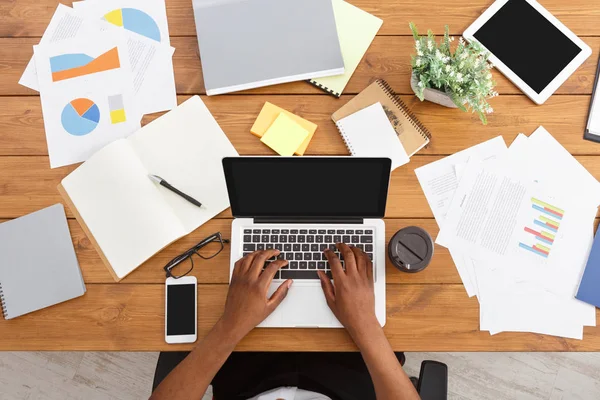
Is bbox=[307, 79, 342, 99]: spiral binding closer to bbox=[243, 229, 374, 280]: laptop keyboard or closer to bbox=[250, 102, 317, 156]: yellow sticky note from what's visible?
bbox=[250, 102, 317, 156]: yellow sticky note

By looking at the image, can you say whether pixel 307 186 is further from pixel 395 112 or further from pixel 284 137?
pixel 395 112

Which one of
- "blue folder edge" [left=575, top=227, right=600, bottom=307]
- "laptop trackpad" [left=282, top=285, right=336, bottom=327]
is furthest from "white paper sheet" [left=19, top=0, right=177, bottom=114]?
"blue folder edge" [left=575, top=227, right=600, bottom=307]

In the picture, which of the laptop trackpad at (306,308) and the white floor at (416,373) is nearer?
the laptop trackpad at (306,308)

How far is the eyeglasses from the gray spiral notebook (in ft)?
0.71

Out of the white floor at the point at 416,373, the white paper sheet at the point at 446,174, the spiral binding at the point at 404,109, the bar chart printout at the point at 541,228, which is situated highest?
the spiral binding at the point at 404,109

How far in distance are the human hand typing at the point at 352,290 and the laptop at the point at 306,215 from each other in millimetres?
21

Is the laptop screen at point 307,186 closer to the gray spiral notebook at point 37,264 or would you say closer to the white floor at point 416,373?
the gray spiral notebook at point 37,264

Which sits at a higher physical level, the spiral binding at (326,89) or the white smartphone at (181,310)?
the spiral binding at (326,89)

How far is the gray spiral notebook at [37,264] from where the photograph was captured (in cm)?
104

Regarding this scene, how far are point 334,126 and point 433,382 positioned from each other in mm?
669

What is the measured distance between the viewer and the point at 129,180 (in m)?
1.08

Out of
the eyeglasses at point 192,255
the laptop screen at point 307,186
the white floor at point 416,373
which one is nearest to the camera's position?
the laptop screen at point 307,186

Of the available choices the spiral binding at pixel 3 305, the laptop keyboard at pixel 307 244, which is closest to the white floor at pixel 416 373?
the spiral binding at pixel 3 305

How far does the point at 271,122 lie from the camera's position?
3.67ft
